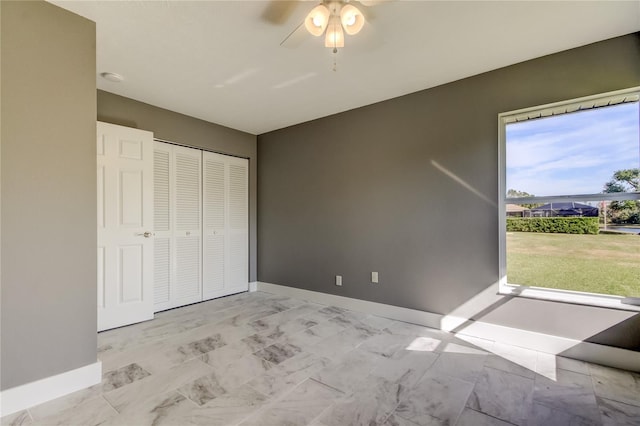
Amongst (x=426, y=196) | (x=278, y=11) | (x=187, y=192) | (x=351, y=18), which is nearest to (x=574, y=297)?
(x=426, y=196)

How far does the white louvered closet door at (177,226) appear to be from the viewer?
3.65 meters

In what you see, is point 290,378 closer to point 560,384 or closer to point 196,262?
point 560,384

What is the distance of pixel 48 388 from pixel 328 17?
288 centimetres

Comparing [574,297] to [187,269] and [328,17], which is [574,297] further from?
[187,269]

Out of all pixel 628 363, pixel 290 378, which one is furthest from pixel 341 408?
pixel 628 363

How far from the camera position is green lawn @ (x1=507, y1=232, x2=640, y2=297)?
91.2 inches

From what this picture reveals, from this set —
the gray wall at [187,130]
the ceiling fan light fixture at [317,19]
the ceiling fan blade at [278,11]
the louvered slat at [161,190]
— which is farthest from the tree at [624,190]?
the louvered slat at [161,190]

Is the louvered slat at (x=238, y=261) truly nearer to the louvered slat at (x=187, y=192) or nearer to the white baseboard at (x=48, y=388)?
the louvered slat at (x=187, y=192)

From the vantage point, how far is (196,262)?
13.3 feet

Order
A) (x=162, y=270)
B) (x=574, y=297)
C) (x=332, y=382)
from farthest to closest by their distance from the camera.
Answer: (x=162, y=270), (x=574, y=297), (x=332, y=382)

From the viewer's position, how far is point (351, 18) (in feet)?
5.67

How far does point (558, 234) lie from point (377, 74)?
2.18 meters

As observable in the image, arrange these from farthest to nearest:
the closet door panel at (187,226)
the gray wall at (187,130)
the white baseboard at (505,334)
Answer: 1. the closet door panel at (187,226)
2. the gray wall at (187,130)
3. the white baseboard at (505,334)

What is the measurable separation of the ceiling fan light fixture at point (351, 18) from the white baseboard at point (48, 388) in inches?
111
